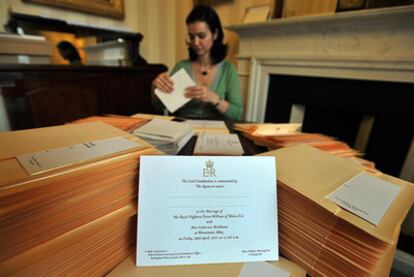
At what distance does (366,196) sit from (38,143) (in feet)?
1.75

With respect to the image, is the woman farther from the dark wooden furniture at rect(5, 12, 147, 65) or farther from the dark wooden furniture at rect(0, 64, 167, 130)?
the dark wooden furniture at rect(5, 12, 147, 65)

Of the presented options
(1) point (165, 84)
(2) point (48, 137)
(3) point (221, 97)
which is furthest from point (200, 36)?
(2) point (48, 137)

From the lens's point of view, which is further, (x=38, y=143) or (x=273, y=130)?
(x=273, y=130)

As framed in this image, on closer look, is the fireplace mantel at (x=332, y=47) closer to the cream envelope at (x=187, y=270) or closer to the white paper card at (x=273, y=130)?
the white paper card at (x=273, y=130)

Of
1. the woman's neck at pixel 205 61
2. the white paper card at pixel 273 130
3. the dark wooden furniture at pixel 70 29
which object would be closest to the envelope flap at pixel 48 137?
the white paper card at pixel 273 130

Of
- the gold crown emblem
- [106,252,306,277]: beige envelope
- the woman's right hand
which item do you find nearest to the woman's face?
the woman's right hand

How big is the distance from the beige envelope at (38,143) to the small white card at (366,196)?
1.06 feet

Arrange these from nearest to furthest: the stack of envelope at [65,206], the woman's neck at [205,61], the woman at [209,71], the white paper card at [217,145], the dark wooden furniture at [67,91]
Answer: the stack of envelope at [65,206]
the white paper card at [217,145]
the dark wooden furniture at [67,91]
the woman at [209,71]
the woman's neck at [205,61]

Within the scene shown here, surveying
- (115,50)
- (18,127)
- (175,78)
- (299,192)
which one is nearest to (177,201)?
(299,192)

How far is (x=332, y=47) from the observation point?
1.20 meters

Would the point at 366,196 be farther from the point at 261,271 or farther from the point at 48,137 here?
the point at 48,137

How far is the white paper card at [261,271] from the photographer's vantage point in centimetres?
32

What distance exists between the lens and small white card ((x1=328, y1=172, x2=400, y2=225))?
0.94 feet

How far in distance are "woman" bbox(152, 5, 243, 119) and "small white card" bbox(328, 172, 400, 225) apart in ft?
2.66
